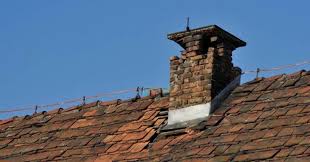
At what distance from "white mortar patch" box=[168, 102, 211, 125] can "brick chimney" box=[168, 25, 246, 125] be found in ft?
0.23

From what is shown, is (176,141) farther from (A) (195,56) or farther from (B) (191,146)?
(A) (195,56)

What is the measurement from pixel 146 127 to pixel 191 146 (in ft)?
4.08

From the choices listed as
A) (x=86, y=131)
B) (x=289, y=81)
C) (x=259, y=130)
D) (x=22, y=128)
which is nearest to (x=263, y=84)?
(x=289, y=81)

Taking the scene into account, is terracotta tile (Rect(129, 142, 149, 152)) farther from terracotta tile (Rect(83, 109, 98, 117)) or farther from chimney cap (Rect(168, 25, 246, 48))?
chimney cap (Rect(168, 25, 246, 48))

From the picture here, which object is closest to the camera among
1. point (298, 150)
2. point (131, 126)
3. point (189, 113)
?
point (298, 150)

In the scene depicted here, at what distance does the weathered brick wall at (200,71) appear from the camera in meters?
13.7

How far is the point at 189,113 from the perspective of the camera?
13664 mm

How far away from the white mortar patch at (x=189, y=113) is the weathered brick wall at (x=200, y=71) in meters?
0.08

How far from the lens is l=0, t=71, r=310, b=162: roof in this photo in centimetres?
1197

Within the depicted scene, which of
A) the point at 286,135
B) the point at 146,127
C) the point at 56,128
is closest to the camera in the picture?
the point at 286,135

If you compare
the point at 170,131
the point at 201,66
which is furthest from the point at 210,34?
the point at 170,131

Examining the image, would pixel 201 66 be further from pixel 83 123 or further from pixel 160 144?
pixel 83 123

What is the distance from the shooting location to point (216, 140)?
12555mm

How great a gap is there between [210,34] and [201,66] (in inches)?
21.3
